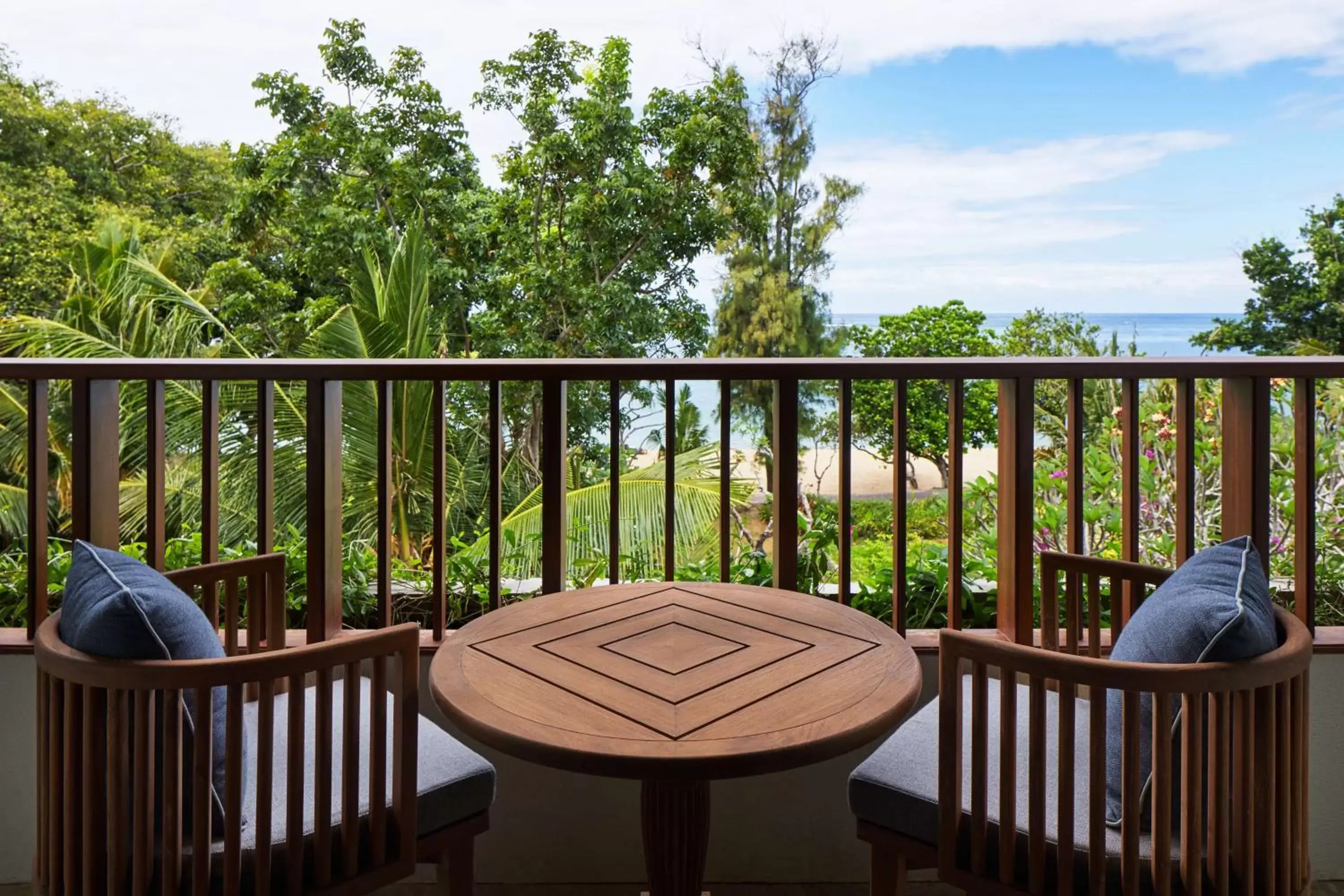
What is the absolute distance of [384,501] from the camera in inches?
84.2

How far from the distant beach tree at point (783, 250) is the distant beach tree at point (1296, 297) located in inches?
299

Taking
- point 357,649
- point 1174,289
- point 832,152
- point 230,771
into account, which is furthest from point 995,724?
point 1174,289

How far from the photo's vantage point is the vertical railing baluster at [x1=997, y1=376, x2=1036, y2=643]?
6.77 ft

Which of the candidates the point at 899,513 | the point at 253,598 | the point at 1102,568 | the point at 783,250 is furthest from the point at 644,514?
the point at 783,250

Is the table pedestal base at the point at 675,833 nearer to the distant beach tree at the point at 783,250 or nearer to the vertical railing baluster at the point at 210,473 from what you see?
the vertical railing baluster at the point at 210,473

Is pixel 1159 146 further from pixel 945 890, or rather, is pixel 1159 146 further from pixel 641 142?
pixel 945 890

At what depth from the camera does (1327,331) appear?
15.6m

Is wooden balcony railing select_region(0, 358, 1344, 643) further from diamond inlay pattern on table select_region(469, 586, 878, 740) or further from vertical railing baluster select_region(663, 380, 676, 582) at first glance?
diamond inlay pattern on table select_region(469, 586, 878, 740)

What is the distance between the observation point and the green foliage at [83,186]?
1177 centimetres

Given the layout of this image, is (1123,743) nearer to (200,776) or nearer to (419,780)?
(419,780)

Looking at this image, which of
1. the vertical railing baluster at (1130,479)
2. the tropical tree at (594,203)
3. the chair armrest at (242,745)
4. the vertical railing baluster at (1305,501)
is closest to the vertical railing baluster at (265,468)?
the chair armrest at (242,745)

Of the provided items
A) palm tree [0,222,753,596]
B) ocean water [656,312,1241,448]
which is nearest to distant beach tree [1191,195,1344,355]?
ocean water [656,312,1241,448]

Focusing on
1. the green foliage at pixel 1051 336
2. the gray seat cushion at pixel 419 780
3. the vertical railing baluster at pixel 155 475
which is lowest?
the gray seat cushion at pixel 419 780

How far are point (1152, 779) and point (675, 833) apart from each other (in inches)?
25.2
